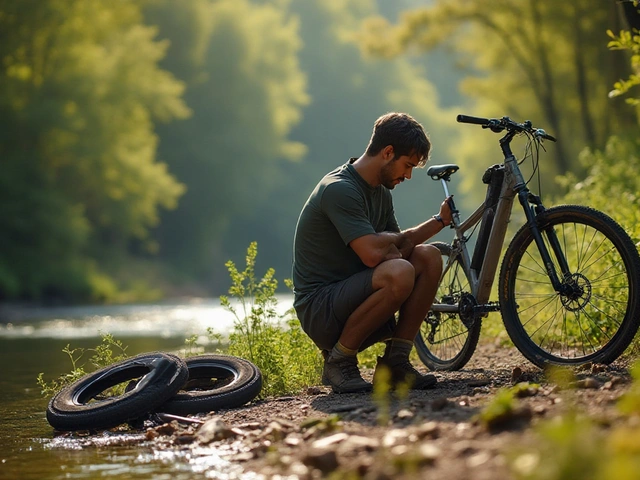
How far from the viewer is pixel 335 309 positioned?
247 inches

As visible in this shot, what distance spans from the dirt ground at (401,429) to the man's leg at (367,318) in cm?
15

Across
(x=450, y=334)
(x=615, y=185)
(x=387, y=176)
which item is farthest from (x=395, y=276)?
(x=615, y=185)

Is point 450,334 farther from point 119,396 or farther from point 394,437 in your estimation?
point 394,437

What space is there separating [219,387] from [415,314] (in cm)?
148

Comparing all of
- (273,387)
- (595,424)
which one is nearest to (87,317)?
(273,387)

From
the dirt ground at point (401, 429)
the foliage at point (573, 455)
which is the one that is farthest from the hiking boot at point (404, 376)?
the foliage at point (573, 455)

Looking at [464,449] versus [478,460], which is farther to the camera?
[464,449]

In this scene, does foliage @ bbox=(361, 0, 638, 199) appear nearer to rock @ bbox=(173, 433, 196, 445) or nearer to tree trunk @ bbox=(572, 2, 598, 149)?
tree trunk @ bbox=(572, 2, 598, 149)

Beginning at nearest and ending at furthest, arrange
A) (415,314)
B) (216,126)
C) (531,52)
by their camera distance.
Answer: (415,314) < (531,52) < (216,126)

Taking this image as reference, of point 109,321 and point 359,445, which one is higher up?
point 109,321

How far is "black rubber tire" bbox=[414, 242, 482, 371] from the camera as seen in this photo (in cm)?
702

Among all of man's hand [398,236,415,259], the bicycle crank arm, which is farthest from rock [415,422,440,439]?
the bicycle crank arm

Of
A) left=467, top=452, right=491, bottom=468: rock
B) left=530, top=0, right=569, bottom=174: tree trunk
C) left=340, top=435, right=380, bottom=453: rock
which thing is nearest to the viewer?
left=467, top=452, right=491, bottom=468: rock

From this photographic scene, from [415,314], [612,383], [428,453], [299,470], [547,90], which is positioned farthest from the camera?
[547,90]
